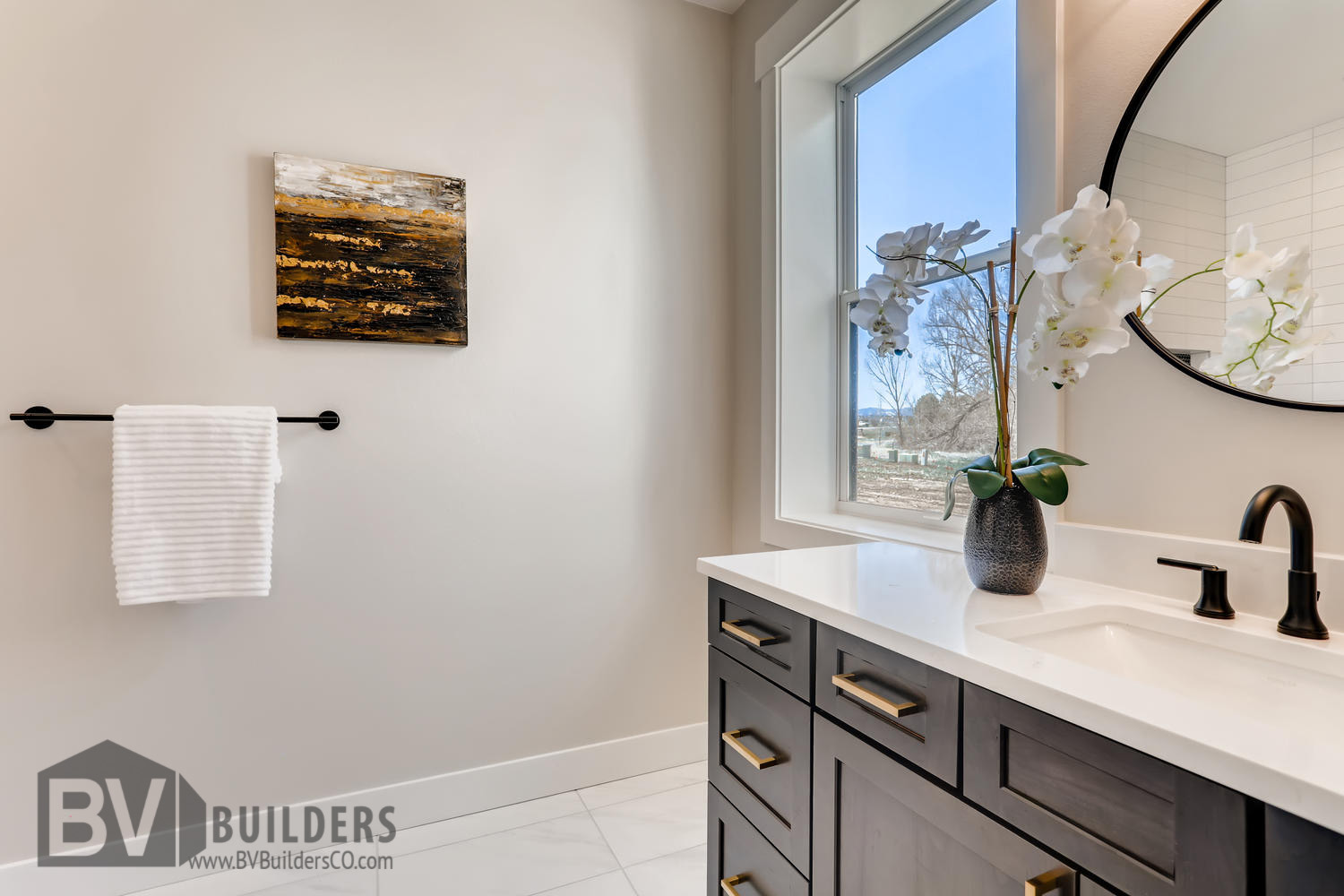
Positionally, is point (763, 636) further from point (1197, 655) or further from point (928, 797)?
point (1197, 655)

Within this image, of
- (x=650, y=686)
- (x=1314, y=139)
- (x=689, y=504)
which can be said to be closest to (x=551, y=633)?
(x=650, y=686)

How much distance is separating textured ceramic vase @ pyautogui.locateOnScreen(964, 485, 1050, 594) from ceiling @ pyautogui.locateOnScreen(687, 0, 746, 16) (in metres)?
1.88

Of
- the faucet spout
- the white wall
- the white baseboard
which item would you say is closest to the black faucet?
the faucet spout

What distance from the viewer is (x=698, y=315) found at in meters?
2.26

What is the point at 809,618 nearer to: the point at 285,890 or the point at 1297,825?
the point at 1297,825

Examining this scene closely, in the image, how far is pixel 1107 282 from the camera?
945 millimetres

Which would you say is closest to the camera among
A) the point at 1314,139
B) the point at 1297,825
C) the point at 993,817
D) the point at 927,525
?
the point at 1297,825

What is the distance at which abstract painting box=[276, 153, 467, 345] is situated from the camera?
172 centimetres

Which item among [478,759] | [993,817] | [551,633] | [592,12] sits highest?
[592,12]

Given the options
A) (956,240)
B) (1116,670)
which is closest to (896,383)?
(956,240)

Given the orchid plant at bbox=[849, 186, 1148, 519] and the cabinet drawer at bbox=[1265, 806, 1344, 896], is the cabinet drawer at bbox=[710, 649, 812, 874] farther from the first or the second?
the cabinet drawer at bbox=[1265, 806, 1344, 896]

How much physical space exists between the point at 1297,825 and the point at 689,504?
1810 millimetres

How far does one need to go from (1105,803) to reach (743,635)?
0.65 metres

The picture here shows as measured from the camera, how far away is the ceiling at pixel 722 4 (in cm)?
220
